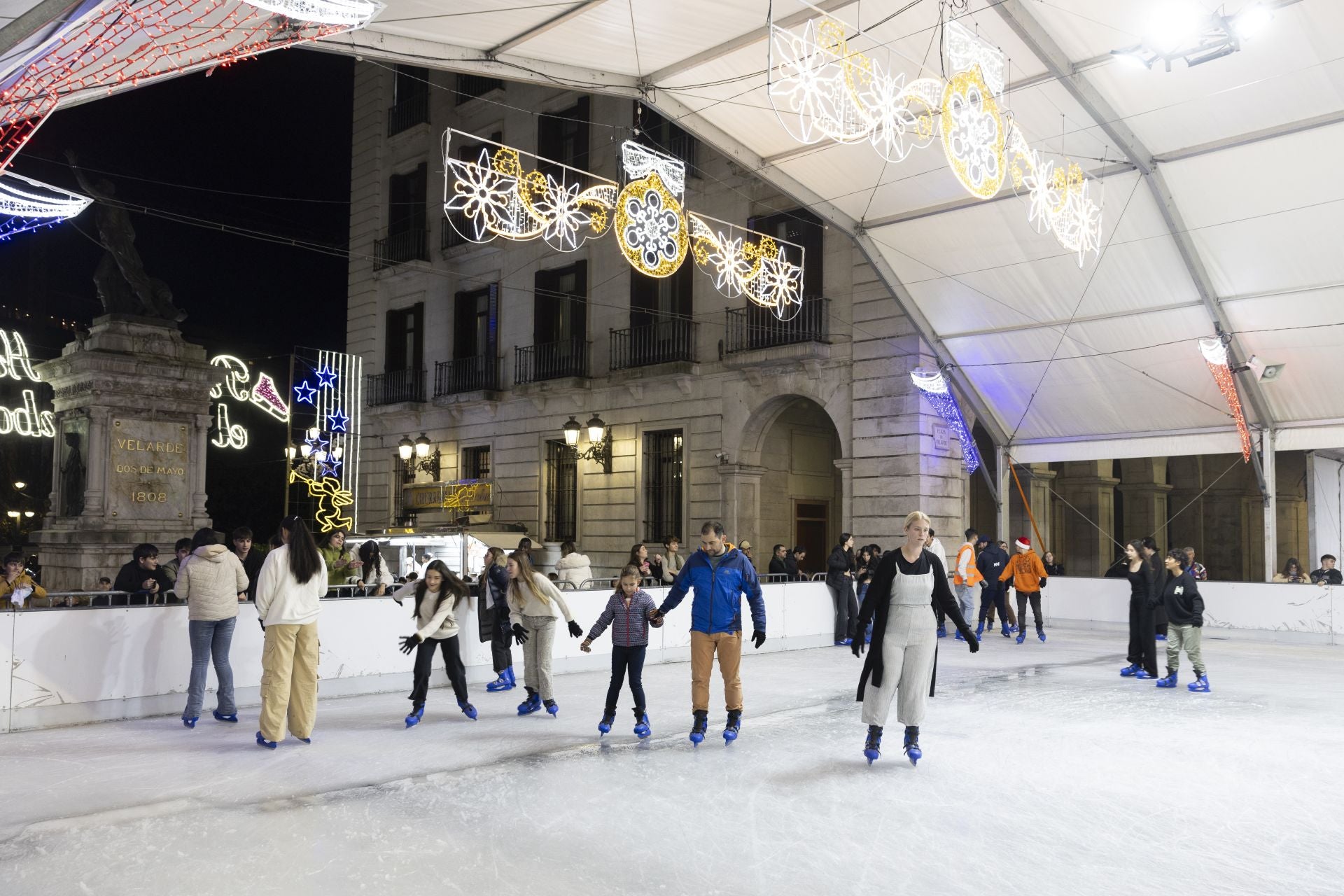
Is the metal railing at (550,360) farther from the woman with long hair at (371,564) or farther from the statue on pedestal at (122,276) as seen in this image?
the woman with long hair at (371,564)

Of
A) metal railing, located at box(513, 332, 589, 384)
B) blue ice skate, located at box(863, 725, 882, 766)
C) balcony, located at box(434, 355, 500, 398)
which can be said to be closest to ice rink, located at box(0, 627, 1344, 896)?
blue ice skate, located at box(863, 725, 882, 766)

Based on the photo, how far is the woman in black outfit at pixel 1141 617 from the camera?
11.4 metres

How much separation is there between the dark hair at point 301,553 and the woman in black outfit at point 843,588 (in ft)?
29.6

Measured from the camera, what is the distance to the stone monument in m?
13.8

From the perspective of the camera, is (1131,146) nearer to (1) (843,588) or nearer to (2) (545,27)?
(1) (843,588)

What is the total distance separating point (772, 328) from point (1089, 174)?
268 inches

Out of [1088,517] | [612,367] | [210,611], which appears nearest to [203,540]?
[210,611]

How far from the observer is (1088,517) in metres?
24.3

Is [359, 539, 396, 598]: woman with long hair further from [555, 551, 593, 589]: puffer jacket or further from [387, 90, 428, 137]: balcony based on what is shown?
[387, 90, 428, 137]: balcony

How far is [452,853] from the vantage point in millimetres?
4926

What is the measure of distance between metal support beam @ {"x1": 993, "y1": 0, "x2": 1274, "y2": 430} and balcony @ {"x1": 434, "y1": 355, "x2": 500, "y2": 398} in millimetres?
15097

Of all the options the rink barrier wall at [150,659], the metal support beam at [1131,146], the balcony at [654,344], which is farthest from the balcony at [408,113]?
the rink barrier wall at [150,659]

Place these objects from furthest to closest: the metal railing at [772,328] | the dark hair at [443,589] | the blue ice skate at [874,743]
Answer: the metal railing at [772,328] < the dark hair at [443,589] < the blue ice skate at [874,743]

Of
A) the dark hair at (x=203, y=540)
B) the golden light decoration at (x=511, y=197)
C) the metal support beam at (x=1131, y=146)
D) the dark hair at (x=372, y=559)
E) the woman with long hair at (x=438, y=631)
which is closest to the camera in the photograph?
the dark hair at (x=203, y=540)
